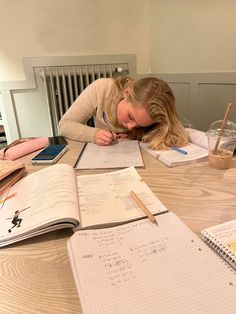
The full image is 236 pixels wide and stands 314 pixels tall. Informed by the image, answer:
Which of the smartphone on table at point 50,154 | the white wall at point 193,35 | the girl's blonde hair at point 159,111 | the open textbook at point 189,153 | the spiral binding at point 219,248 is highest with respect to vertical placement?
the white wall at point 193,35

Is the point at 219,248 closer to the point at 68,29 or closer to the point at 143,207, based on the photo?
the point at 143,207

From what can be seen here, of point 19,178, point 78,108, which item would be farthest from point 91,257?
point 78,108

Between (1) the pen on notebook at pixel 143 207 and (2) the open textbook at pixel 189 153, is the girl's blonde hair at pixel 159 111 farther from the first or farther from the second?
(1) the pen on notebook at pixel 143 207

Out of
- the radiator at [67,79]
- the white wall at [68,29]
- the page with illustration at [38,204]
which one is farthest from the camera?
the radiator at [67,79]

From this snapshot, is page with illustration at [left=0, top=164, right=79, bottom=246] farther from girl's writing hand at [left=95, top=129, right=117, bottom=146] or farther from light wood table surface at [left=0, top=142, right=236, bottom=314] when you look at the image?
girl's writing hand at [left=95, top=129, right=117, bottom=146]

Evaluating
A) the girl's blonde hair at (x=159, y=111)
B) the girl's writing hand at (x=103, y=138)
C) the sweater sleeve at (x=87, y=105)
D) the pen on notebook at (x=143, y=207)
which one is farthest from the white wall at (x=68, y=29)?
the pen on notebook at (x=143, y=207)

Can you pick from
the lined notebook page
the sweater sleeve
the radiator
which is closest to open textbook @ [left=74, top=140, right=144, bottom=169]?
the sweater sleeve

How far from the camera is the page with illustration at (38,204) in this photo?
0.51 m

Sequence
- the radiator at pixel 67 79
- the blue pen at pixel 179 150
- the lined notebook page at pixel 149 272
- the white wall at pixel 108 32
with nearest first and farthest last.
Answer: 1. the lined notebook page at pixel 149 272
2. the blue pen at pixel 179 150
3. the white wall at pixel 108 32
4. the radiator at pixel 67 79

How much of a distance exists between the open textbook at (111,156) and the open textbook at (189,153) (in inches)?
2.7

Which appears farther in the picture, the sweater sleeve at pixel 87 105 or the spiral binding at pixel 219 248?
the sweater sleeve at pixel 87 105

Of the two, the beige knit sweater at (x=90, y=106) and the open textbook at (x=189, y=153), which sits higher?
the beige knit sweater at (x=90, y=106)

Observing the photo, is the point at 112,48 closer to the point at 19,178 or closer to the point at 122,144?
the point at 122,144

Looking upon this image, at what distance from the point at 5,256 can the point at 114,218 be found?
226 mm
